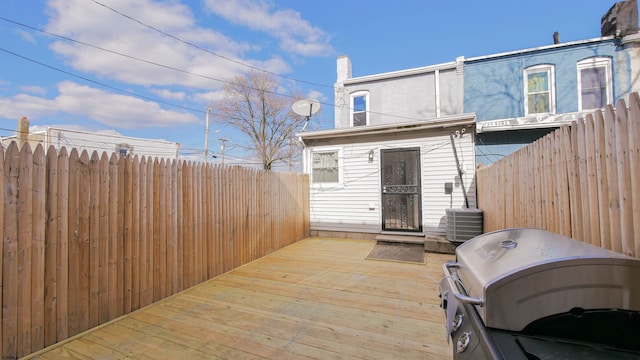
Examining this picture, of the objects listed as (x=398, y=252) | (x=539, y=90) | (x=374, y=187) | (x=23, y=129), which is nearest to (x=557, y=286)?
(x=398, y=252)

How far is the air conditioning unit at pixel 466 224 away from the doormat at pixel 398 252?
0.81 metres

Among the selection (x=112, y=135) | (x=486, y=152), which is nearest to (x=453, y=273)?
(x=486, y=152)

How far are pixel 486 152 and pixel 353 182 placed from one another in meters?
3.77

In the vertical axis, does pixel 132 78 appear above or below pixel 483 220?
above

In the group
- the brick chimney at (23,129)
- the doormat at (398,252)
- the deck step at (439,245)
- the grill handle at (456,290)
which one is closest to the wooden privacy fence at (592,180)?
the grill handle at (456,290)

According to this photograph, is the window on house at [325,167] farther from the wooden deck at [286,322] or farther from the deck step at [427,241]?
the wooden deck at [286,322]

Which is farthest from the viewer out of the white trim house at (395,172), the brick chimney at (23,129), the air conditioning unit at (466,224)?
the brick chimney at (23,129)

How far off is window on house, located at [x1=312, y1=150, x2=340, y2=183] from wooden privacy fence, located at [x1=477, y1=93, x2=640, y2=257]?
482 cm

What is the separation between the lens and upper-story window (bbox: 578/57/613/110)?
7.12 meters

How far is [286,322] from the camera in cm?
281

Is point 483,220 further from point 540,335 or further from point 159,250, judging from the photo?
point 159,250

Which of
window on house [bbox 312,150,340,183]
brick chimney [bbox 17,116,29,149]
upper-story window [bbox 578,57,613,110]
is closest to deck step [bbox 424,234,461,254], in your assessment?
window on house [bbox 312,150,340,183]

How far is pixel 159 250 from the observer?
3379mm

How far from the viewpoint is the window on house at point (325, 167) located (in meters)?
7.49
